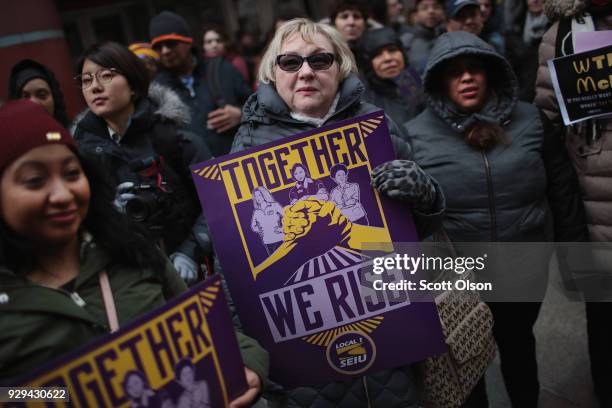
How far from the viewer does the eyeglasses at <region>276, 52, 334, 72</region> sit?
72.4 inches

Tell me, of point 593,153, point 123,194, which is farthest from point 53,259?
point 593,153

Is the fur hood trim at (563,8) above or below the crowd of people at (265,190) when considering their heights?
above

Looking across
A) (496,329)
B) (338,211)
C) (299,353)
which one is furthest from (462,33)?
(299,353)

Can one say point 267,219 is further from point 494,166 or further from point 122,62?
point 122,62

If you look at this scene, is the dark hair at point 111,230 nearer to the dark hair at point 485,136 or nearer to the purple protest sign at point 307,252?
the purple protest sign at point 307,252

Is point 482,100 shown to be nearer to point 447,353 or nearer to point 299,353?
point 447,353

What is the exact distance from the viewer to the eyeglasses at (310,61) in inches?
72.4

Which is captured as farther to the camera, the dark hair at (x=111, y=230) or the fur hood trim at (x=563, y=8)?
the fur hood trim at (x=563, y=8)

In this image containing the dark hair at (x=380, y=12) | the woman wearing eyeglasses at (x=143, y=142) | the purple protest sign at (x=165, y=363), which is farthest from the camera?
the dark hair at (x=380, y=12)

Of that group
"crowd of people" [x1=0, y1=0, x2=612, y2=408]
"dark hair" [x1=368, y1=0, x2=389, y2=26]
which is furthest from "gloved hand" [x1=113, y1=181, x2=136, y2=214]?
"dark hair" [x1=368, y1=0, x2=389, y2=26]

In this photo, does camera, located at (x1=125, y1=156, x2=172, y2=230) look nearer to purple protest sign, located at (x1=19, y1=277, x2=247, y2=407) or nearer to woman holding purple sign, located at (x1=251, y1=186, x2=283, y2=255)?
woman holding purple sign, located at (x1=251, y1=186, x2=283, y2=255)

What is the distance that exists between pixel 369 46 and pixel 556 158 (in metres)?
1.89

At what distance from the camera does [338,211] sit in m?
1.61

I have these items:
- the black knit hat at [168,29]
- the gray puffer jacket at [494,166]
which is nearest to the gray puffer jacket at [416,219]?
the gray puffer jacket at [494,166]
